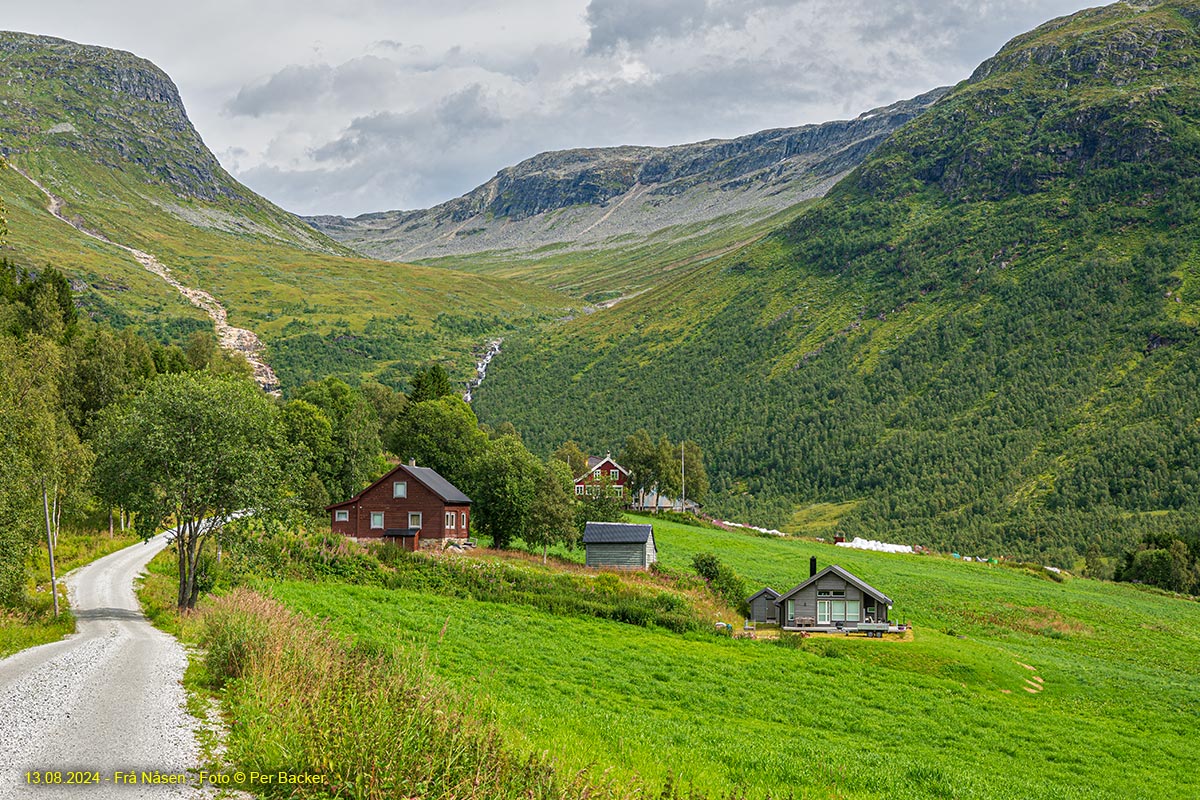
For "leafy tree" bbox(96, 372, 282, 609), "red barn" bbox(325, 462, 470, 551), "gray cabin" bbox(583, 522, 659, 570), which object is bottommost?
"gray cabin" bbox(583, 522, 659, 570)

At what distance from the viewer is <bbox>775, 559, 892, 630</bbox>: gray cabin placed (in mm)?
54406

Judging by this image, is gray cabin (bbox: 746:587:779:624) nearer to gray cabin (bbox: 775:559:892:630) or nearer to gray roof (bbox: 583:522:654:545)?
gray cabin (bbox: 775:559:892:630)

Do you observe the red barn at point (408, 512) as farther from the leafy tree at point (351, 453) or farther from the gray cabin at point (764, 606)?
the gray cabin at point (764, 606)

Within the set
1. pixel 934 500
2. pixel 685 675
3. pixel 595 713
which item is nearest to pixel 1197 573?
pixel 934 500

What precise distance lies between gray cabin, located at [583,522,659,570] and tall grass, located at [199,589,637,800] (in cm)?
5107

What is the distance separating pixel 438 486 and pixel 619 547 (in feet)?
49.8

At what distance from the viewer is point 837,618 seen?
54531 millimetres

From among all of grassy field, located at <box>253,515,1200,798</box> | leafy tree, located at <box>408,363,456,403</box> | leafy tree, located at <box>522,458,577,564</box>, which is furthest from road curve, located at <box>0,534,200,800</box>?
leafy tree, located at <box>408,363,456,403</box>

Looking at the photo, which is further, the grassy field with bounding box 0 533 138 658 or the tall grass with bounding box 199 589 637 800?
the grassy field with bounding box 0 533 138 658

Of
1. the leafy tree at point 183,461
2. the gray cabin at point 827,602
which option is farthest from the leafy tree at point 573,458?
the leafy tree at point 183,461

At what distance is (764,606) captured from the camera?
57.5 m

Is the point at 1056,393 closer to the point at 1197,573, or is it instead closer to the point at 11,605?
the point at 1197,573

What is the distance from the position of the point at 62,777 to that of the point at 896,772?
16765 mm

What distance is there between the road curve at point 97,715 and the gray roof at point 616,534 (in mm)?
43660
